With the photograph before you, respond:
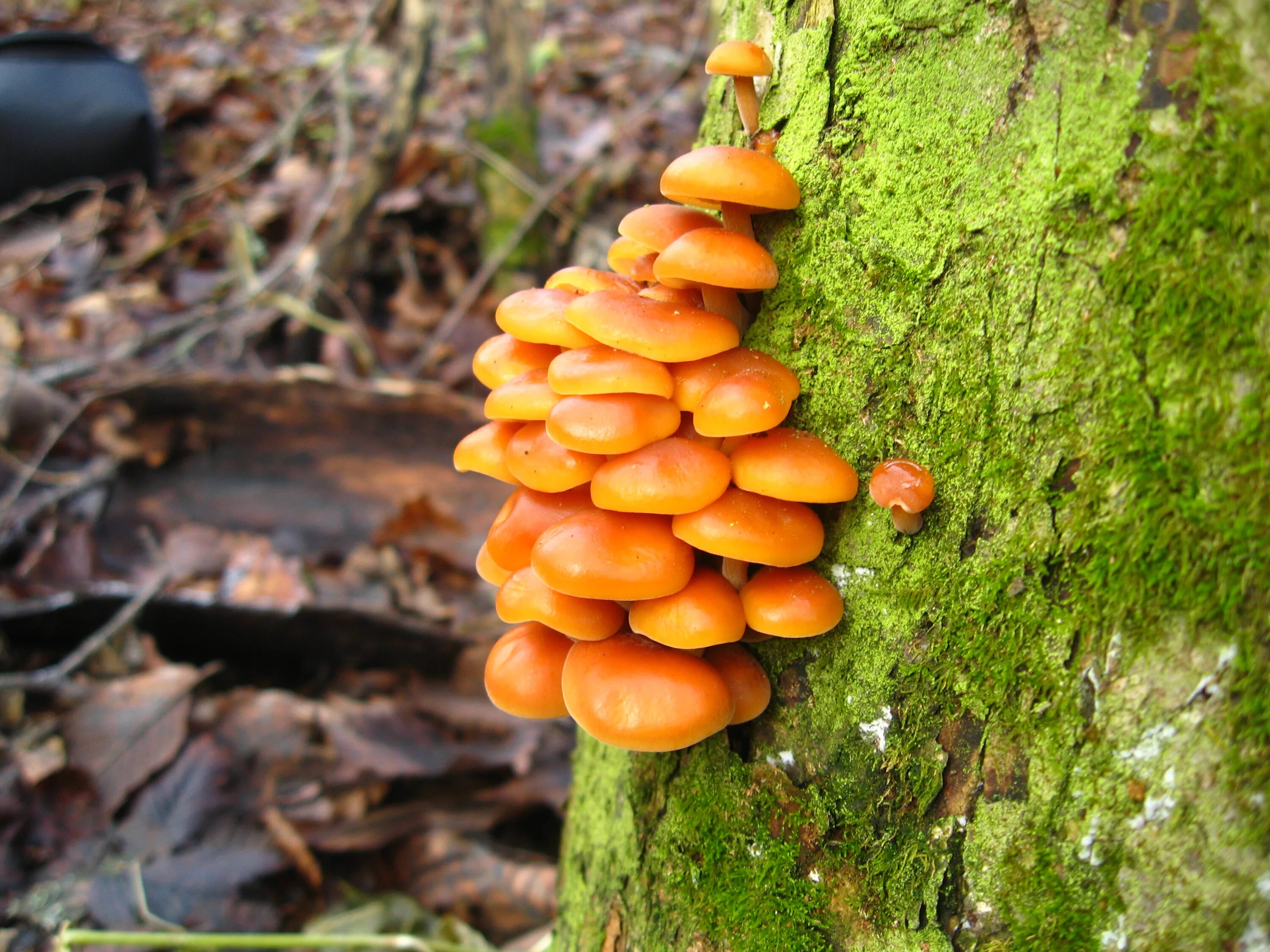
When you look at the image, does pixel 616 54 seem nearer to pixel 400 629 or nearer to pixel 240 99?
pixel 240 99

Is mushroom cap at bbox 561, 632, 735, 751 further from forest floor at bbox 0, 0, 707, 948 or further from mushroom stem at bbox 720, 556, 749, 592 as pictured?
forest floor at bbox 0, 0, 707, 948

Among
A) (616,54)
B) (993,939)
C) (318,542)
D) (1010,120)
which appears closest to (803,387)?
(1010,120)

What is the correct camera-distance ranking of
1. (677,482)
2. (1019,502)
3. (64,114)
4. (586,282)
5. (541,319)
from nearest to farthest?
(1019,502) → (677,482) → (541,319) → (586,282) → (64,114)

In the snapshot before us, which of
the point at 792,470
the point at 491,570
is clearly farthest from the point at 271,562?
the point at 792,470

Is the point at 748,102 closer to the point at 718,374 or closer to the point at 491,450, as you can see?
the point at 718,374

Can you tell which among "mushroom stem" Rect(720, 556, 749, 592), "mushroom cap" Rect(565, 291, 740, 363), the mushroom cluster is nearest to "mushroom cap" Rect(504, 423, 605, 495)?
the mushroom cluster
